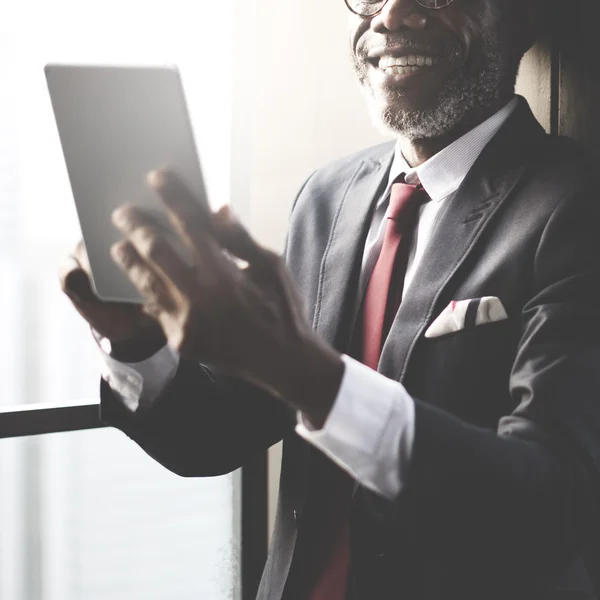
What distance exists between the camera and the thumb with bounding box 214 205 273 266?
2.15 ft

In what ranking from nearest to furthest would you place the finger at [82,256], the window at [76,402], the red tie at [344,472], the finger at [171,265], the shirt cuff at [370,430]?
the finger at [171,265], the shirt cuff at [370,430], the finger at [82,256], the red tie at [344,472], the window at [76,402]

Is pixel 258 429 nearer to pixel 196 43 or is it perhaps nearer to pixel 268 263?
pixel 268 263

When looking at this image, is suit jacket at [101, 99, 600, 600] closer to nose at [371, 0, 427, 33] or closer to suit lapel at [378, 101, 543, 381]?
suit lapel at [378, 101, 543, 381]

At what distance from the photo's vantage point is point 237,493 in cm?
177

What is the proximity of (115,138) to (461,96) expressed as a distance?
1.90ft

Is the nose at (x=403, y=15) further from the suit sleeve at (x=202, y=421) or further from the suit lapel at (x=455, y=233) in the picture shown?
the suit sleeve at (x=202, y=421)

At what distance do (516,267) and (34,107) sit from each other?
966mm

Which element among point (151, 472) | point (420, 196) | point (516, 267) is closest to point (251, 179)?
point (420, 196)

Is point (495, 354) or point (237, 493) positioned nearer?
point (495, 354)

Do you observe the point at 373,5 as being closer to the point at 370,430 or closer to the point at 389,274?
the point at 389,274

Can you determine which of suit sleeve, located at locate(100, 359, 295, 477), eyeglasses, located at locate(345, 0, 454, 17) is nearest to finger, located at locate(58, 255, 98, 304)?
suit sleeve, located at locate(100, 359, 295, 477)

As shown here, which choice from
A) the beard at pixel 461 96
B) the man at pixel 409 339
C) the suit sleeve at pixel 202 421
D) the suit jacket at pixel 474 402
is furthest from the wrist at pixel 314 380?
the beard at pixel 461 96

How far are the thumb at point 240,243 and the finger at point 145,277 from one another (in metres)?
0.07

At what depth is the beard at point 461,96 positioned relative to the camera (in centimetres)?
113
